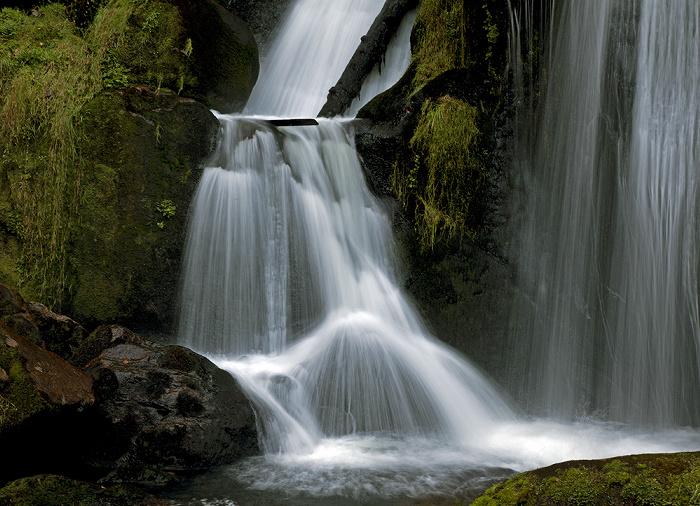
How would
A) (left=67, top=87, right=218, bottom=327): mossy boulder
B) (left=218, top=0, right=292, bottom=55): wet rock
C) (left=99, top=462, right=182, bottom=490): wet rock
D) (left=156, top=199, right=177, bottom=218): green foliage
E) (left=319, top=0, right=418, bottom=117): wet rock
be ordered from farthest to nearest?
(left=218, top=0, right=292, bottom=55): wet rock
(left=319, top=0, right=418, bottom=117): wet rock
(left=156, top=199, right=177, bottom=218): green foliage
(left=67, top=87, right=218, bottom=327): mossy boulder
(left=99, top=462, right=182, bottom=490): wet rock

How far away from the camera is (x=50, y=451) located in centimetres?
402

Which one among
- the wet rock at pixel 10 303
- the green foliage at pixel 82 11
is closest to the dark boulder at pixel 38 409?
the wet rock at pixel 10 303

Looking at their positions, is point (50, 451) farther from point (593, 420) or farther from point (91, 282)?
point (593, 420)

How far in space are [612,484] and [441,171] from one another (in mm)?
4747

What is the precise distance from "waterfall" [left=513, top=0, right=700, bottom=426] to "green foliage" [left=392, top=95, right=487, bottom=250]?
0.81 metres

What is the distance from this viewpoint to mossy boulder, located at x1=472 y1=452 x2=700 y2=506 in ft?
8.54

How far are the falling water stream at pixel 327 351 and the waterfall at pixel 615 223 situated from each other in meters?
0.59

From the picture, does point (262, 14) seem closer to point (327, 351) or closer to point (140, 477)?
point (327, 351)

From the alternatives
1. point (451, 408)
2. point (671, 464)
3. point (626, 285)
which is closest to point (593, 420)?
point (626, 285)

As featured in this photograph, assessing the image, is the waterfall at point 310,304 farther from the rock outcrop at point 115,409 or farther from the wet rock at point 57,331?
the wet rock at point 57,331

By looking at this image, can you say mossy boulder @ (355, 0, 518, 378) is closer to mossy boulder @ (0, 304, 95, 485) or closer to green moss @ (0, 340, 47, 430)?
mossy boulder @ (0, 304, 95, 485)

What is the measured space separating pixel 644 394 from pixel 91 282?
19.6 ft

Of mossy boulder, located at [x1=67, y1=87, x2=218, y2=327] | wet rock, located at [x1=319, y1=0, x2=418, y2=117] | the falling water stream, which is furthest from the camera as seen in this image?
wet rock, located at [x1=319, y1=0, x2=418, y2=117]

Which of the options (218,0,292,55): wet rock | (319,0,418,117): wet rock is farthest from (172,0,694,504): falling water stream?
(218,0,292,55): wet rock
